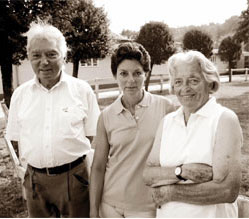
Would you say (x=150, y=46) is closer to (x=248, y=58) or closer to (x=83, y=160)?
(x=83, y=160)

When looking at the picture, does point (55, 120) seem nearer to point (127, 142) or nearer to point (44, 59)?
point (44, 59)

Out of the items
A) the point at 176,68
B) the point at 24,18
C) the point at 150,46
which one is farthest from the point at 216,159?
the point at 150,46

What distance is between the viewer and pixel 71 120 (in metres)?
2.51

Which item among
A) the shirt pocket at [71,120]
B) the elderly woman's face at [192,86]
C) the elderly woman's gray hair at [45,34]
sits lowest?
the shirt pocket at [71,120]

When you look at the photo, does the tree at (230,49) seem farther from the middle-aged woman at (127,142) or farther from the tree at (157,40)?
the middle-aged woman at (127,142)

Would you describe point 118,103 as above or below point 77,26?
below

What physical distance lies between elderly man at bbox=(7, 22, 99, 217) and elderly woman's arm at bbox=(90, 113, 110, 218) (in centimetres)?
30

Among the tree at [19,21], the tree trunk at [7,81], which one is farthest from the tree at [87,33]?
the tree trunk at [7,81]

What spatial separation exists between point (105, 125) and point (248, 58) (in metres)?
51.6

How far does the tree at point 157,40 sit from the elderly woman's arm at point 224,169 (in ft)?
60.3

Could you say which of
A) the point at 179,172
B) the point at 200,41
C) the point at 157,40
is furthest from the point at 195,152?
the point at 200,41

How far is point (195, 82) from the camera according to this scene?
191cm

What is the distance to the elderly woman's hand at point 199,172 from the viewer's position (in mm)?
1730

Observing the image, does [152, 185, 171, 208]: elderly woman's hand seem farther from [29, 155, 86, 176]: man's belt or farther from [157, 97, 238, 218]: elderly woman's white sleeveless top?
[29, 155, 86, 176]: man's belt
